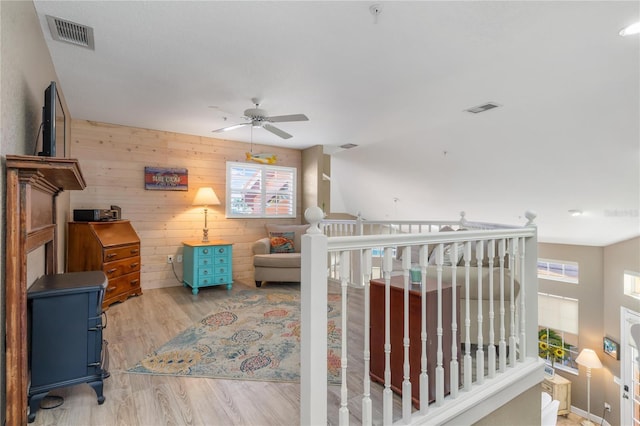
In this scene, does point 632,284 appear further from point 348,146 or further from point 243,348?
point 243,348

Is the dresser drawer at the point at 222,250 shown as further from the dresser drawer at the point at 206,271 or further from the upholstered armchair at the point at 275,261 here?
the upholstered armchair at the point at 275,261

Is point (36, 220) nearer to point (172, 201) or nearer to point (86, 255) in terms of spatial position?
point (86, 255)

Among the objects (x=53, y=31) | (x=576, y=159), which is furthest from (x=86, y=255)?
(x=576, y=159)

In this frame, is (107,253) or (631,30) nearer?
(631,30)

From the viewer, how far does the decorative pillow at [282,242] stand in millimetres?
4941

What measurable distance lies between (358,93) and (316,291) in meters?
2.51

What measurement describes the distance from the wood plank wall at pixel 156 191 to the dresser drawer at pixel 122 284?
433mm

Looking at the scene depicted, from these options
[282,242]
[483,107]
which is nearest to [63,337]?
[282,242]

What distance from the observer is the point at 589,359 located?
6.01 meters

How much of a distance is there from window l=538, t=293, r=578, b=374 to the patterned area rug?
20.2ft

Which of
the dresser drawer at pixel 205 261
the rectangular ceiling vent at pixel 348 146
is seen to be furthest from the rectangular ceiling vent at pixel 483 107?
the dresser drawer at pixel 205 261

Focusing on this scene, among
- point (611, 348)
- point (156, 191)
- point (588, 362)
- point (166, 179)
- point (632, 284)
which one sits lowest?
point (588, 362)

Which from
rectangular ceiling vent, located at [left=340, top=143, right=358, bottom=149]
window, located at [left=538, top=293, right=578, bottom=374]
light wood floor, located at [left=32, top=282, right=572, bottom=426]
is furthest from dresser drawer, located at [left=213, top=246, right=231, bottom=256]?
window, located at [left=538, top=293, right=578, bottom=374]

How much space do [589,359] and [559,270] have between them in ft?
6.09
